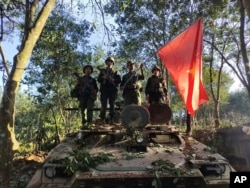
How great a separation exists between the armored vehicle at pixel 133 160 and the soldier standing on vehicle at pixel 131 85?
1.75 m

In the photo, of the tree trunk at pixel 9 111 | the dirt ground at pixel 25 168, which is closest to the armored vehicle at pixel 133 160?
the tree trunk at pixel 9 111

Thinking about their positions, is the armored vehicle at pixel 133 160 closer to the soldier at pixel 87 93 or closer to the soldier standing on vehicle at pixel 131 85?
the soldier at pixel 87 93

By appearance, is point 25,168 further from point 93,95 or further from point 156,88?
point 156,88

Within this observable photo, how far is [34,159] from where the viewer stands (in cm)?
1155

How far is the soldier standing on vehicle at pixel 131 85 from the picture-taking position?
8.79m

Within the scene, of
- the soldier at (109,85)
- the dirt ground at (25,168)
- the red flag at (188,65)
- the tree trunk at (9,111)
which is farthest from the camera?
the soldier at (109,85)

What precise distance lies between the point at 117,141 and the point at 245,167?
3.98 m

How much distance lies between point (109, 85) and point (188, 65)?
1.82 m

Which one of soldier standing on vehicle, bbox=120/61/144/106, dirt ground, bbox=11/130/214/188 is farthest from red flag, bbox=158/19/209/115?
dirt ground, bbox=11/130/214/188

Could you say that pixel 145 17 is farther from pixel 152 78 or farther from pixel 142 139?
pixel 142 139

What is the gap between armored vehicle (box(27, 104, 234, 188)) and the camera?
5.06 meters

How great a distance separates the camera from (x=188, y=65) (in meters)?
8.27

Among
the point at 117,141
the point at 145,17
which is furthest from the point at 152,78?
the point at 145,17

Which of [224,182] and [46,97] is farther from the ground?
[46,97]
